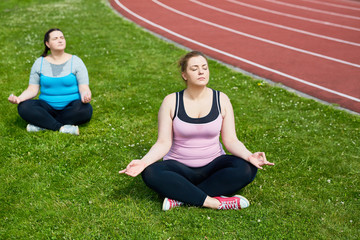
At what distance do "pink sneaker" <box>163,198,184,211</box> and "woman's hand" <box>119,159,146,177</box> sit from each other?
1.61 ft

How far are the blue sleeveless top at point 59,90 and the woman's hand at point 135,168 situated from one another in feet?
9.04

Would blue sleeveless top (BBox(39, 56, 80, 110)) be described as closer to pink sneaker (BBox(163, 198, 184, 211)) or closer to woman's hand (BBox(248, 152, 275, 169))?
pink sneaker (BBox(163, 198, 184, 211))

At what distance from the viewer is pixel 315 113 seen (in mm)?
7453

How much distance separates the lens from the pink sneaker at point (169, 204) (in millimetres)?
4480

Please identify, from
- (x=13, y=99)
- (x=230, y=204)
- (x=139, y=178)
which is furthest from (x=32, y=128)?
(x=230, y=204)

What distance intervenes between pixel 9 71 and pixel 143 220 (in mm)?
6677

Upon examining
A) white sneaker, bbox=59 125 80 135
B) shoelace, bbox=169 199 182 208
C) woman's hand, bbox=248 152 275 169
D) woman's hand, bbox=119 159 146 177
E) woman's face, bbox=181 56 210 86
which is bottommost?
white sneaker, bbox=59 125 80 135

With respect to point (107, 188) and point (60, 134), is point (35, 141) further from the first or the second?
point (107, 188)

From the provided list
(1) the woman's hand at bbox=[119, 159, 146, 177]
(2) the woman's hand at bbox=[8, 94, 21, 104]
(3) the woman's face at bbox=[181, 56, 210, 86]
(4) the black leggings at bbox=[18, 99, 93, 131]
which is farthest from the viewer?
(4) the black leggings at bbox=[18, 99, 93, 131]

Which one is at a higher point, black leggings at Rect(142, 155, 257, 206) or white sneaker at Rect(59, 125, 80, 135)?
black leggings at Rect(142, 155, 257, 206)

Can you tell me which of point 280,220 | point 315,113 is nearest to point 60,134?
point 280,220

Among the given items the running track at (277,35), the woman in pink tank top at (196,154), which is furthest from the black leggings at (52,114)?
the running track at (277,35)

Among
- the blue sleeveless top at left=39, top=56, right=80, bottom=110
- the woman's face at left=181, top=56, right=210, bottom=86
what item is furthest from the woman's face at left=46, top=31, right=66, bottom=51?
the woman's face at left=181, top=56, right=210, bottom=86

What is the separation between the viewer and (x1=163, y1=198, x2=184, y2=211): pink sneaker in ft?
14.7
